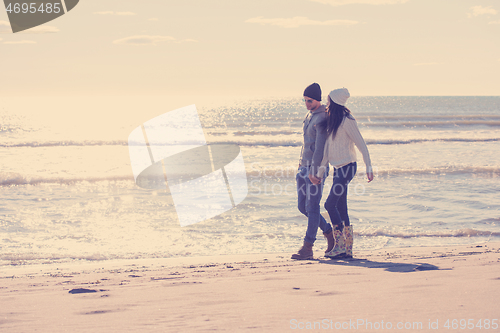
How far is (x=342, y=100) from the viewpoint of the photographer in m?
4.05

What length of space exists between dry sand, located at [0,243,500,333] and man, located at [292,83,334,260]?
35 cm

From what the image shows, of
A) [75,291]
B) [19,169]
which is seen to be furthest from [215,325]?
[19,169]

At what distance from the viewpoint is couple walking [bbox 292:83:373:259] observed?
13.4ft

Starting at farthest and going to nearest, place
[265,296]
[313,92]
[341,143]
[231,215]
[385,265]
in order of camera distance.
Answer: [231,215], [313,92], [341,143], [385,265], [265,296]

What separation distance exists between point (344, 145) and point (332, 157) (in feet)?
0.56

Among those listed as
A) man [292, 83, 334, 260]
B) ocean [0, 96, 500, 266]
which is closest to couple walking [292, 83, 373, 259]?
man [292, 83, 334, 260]

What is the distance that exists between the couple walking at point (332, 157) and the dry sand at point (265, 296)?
1.21 feet

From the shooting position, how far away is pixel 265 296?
2.98 metres

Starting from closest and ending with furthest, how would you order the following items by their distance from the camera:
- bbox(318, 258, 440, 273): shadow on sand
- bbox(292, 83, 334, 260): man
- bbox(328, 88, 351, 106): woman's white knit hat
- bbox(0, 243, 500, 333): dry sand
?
bbox(0, 243, 500, 333): dry sand
bbox(318, 258, 440, 273): shadow on sand
bbox(328, 88, 351, 106): woman's white knit hat
bbox(292, 83, 334, 260): man

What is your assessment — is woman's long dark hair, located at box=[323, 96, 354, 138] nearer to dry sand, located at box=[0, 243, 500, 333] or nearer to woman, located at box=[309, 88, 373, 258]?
woman, located at box=[309, 88, 373, 258]

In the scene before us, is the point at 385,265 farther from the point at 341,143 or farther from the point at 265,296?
the point at 265,296

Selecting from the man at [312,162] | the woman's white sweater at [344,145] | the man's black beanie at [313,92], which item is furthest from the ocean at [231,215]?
the man's black beanie at [313,92]

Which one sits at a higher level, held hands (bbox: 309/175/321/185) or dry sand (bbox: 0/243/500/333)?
held hands (bbox: 309/175/321/185)

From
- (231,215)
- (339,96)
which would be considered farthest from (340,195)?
(231,215)
